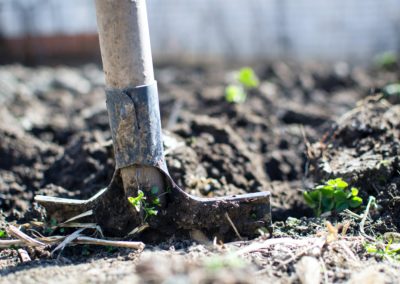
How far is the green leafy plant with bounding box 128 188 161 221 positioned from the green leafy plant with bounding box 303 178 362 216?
0.74 metres

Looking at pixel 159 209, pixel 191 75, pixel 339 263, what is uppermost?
pixel 191 75

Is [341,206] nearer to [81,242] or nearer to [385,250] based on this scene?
[385,250]

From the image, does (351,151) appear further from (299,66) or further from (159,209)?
(299,66)

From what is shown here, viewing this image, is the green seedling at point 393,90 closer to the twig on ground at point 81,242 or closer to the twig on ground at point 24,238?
the twig on ground at point 81,242

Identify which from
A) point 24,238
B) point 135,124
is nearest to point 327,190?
point 135,124

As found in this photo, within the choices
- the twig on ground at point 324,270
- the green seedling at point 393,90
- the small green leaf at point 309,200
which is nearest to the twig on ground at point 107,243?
the twig on ground at point 324,270

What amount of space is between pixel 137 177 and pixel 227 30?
613cm

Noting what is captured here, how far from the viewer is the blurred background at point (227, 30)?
25.4 feet

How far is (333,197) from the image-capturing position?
2461mm

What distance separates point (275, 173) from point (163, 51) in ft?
17.0

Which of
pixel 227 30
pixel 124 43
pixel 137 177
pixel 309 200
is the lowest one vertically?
pixel 309 200

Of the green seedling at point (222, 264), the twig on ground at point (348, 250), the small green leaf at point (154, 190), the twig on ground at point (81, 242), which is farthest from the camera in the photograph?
the small green leaf at point (154, 190)

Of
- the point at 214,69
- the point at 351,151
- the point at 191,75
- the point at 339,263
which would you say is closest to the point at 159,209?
the point at 339,263

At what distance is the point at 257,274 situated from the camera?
185 centimetres
